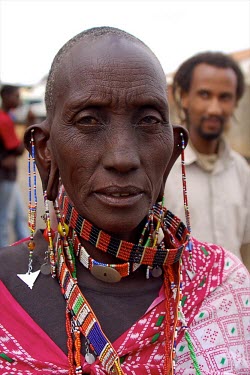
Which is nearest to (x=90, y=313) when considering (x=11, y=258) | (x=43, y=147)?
(x=11, y=258)

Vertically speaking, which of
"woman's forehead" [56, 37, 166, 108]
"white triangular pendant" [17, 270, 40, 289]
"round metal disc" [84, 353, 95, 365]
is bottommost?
"round metal disc" [84, 353, 95, 365]

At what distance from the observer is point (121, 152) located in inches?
59.2

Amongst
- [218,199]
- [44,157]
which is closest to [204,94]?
[218,199]

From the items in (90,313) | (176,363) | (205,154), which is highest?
(205,154)

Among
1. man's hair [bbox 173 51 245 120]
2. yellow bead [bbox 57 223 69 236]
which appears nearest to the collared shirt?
man's hair [bbox 173 51 245 120]

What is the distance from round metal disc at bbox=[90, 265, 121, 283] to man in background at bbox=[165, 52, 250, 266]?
149cm

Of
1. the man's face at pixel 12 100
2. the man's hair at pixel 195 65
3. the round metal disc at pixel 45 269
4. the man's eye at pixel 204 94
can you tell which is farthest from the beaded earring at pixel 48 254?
the man's face at pixel 12 100

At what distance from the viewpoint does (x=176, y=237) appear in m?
1.88

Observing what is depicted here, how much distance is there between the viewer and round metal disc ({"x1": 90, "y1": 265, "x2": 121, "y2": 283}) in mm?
1694

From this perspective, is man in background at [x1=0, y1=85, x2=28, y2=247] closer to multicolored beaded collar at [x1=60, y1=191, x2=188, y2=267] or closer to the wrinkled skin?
multicolored beaded collar at [x1=60, y1=191, x2=188, y2=267]

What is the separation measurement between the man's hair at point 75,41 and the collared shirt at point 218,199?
5.10ft

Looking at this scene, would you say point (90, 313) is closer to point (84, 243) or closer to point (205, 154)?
point (84, 243)

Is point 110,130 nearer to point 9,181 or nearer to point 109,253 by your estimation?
point 109,253

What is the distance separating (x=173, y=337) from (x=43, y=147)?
2.30 feet
